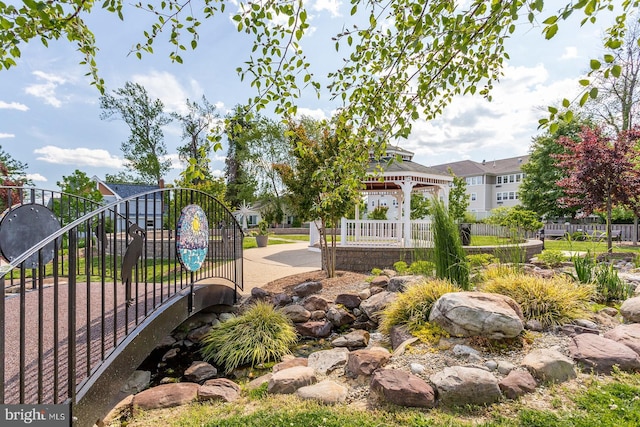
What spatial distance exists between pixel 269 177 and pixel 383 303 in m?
28.3

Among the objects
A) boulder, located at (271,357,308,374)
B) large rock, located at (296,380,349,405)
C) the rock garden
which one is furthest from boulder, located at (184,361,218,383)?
large rock, located at (296,380,349,405)

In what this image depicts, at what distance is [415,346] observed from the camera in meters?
3.35

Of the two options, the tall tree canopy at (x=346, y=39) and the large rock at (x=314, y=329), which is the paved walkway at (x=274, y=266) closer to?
the large rock at (x=314, y=329)

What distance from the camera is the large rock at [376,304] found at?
471 cm

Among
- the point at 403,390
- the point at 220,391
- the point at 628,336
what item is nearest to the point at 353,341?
the point at 403,390

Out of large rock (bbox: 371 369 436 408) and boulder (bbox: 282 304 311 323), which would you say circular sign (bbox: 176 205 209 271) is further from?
large rock (bbox: 371 369 436 408)

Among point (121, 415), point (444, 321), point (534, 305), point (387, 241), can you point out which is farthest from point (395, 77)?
Result: point (387, 241)

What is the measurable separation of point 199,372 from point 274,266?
18.8ft

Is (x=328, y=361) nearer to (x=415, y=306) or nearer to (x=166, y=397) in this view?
(x=415, y=306)

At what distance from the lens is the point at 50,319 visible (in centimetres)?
311

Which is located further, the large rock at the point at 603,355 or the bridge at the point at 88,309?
the large rock at the point at 603,355

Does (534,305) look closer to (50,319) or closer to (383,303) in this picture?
(383,303)

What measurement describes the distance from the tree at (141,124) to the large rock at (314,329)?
28.2 m

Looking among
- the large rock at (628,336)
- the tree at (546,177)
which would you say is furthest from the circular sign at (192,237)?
the tree at (546,177)
